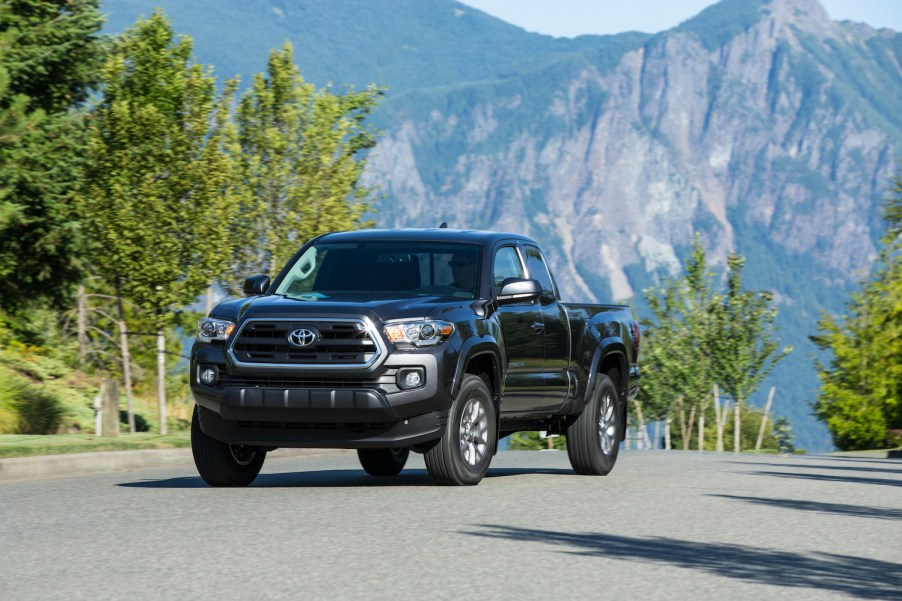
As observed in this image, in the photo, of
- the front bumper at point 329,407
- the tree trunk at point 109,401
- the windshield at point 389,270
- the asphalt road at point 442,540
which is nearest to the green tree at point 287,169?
the tree trunk at point 109,401

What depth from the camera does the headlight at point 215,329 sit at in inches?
454

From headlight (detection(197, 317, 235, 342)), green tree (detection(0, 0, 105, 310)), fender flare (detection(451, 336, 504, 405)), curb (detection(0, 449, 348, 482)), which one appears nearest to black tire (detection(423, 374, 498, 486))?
fender flare (detection(451, 336, 504, 405))

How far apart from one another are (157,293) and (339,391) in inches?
615

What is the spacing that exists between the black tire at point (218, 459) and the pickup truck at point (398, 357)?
12 millimetres

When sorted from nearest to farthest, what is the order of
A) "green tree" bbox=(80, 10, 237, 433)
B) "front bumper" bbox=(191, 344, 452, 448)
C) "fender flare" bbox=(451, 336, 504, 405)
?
"front bumper" bbox=(191, 344, 452, 448) < "fender flare" bbox=(451, 336, 504, 405) < "green tree" bbox=(80, 10, 237, 433)

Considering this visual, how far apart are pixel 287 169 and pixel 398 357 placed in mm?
22956

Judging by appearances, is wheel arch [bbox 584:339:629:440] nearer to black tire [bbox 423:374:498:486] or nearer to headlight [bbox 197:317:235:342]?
black tire [bbox 423:374:498:486]

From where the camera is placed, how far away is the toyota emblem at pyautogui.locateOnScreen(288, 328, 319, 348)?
1112cm

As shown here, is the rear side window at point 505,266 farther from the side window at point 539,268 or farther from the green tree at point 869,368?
the green tree at point 869,368

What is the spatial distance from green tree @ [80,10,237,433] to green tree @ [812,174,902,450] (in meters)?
36.6

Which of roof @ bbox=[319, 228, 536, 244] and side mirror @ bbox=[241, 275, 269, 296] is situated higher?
roof @ bbox=[319, 228, 536, 244]

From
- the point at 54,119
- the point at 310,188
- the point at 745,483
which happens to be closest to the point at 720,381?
the point at 310,188

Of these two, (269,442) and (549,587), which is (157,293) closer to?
(269,442)

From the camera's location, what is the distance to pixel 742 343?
6675 centimetres
